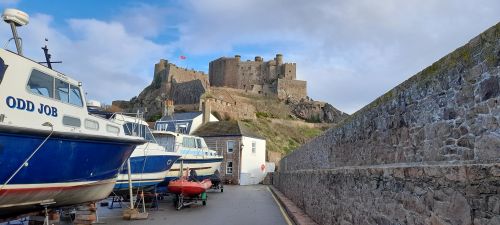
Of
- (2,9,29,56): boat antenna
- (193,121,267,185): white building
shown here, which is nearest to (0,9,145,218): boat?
(2,9,29,56): boat antenna

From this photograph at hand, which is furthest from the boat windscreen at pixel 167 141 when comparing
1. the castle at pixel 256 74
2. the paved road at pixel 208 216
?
the castle at pixel 256 74

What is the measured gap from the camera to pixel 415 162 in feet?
17.5

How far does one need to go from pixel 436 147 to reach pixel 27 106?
6.88 meters

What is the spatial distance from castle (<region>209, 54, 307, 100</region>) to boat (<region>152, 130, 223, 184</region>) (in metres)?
75.6

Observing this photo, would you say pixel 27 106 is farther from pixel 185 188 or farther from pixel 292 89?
pixel 292 89

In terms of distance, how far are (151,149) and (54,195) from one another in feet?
22.2

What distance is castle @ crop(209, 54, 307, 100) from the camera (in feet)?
333

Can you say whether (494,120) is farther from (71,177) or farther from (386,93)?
(71,177)

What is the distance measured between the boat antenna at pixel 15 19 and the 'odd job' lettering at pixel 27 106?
1.64m

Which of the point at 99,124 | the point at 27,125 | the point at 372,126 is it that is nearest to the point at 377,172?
the point at 372,126

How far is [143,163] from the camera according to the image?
583 inches

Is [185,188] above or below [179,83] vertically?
below

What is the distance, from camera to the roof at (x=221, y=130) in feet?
132

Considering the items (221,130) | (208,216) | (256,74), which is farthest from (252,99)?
(208,216)
